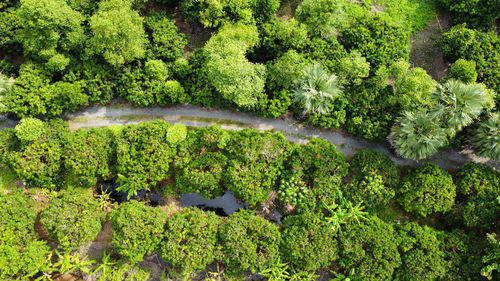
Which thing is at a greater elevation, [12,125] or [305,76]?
[305,76]

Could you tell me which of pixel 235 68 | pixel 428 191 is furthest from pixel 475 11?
pixel 235 68

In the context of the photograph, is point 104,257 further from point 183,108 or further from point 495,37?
point 495,37

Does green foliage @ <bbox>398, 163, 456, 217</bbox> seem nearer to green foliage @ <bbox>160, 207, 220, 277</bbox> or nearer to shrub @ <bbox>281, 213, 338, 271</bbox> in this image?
shrub @ <bbox>281, 213, 338, 271</bbox>

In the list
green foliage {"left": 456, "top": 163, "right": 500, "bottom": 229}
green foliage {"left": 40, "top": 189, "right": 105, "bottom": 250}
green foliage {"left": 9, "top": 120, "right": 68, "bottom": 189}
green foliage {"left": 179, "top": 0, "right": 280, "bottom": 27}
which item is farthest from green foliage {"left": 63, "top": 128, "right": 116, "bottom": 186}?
green foliage {"left": 456, "top": 163, "right": 500, "bottom": 229}

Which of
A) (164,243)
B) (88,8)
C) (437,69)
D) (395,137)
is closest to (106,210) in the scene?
(164,243)

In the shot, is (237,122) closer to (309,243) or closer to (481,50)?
(309,243)
